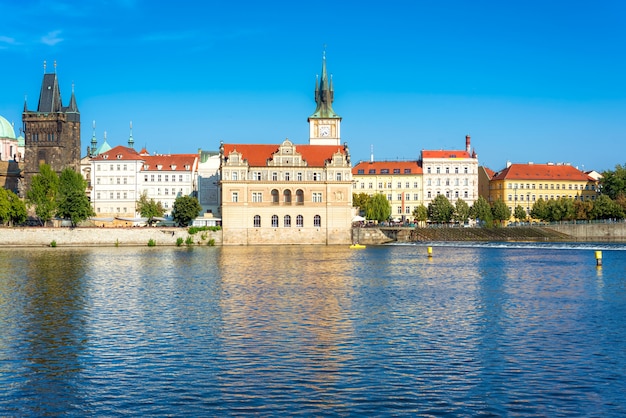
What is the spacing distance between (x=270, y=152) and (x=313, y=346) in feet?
243

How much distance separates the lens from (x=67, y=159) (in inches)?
4685

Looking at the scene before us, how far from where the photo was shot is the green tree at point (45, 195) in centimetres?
9306

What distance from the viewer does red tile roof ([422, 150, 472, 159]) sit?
121 meters

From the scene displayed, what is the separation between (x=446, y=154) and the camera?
399 feet

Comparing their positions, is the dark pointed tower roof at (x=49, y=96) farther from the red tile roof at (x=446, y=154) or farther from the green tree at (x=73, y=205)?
the red tile roof at (x=446, y=154)

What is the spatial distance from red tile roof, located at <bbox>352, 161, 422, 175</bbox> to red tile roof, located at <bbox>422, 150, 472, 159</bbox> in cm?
243

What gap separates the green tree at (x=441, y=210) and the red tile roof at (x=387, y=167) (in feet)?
41.6

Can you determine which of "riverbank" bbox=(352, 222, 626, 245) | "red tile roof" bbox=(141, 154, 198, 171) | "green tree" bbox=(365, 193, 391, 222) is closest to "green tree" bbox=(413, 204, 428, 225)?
"green tree" bbox=(365, 193, 391, 222)

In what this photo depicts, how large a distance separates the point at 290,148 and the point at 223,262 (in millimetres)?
A: 36025

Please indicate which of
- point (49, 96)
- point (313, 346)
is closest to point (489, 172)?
point (49, 96)

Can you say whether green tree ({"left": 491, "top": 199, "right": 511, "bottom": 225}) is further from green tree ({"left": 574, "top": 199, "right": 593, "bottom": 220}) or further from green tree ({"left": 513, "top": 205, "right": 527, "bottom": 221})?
green tree ({"left": 574, "top": 199, "right": 593, "bottom": 220})

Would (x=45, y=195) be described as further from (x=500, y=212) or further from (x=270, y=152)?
(x=500, y=212)

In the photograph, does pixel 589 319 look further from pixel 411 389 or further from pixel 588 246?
pixel 588 246

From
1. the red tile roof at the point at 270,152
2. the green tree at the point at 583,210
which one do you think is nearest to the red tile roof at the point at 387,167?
the green tree at the point at 583,210
